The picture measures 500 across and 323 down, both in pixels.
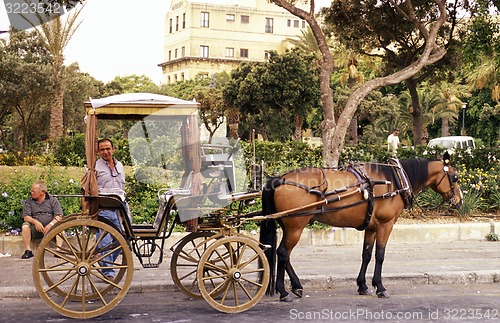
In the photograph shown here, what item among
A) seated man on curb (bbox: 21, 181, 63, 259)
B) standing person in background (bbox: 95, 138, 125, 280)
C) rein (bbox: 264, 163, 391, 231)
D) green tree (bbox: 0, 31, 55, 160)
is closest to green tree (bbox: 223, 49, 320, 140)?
green tree (bbox: 0, 31, 55, 160)

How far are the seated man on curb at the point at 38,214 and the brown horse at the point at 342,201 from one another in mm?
3720

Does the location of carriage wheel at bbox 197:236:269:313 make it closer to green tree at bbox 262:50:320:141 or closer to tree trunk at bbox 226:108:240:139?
green tree at bbox 262:50:320:141

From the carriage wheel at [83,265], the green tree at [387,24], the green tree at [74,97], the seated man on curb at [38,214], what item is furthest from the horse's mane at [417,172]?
the green tree at [74,97]

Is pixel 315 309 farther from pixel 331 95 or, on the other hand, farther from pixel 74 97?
pixel 74 97

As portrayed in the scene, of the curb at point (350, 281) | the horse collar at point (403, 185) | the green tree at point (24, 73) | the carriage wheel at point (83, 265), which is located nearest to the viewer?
the carriage wheel at point (83, 265)

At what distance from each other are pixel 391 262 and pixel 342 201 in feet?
9.11

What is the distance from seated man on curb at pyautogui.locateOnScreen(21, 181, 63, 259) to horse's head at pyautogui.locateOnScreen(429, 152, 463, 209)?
5.41 m

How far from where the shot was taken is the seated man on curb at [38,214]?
10438 mm

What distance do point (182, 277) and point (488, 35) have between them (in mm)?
10887

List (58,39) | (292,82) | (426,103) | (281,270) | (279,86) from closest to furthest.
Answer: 1. (281,270)
2. (58,39)
3. (292,82)
4. (279,86)
5. (426,103)

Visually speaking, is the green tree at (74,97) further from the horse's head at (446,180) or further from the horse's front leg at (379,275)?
the horse's front leg at (379,275)

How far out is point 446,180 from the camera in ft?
30.7

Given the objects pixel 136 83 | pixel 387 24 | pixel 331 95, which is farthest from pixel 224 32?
pixel 331 95

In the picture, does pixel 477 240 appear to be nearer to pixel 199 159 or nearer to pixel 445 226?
pixel 445 226
